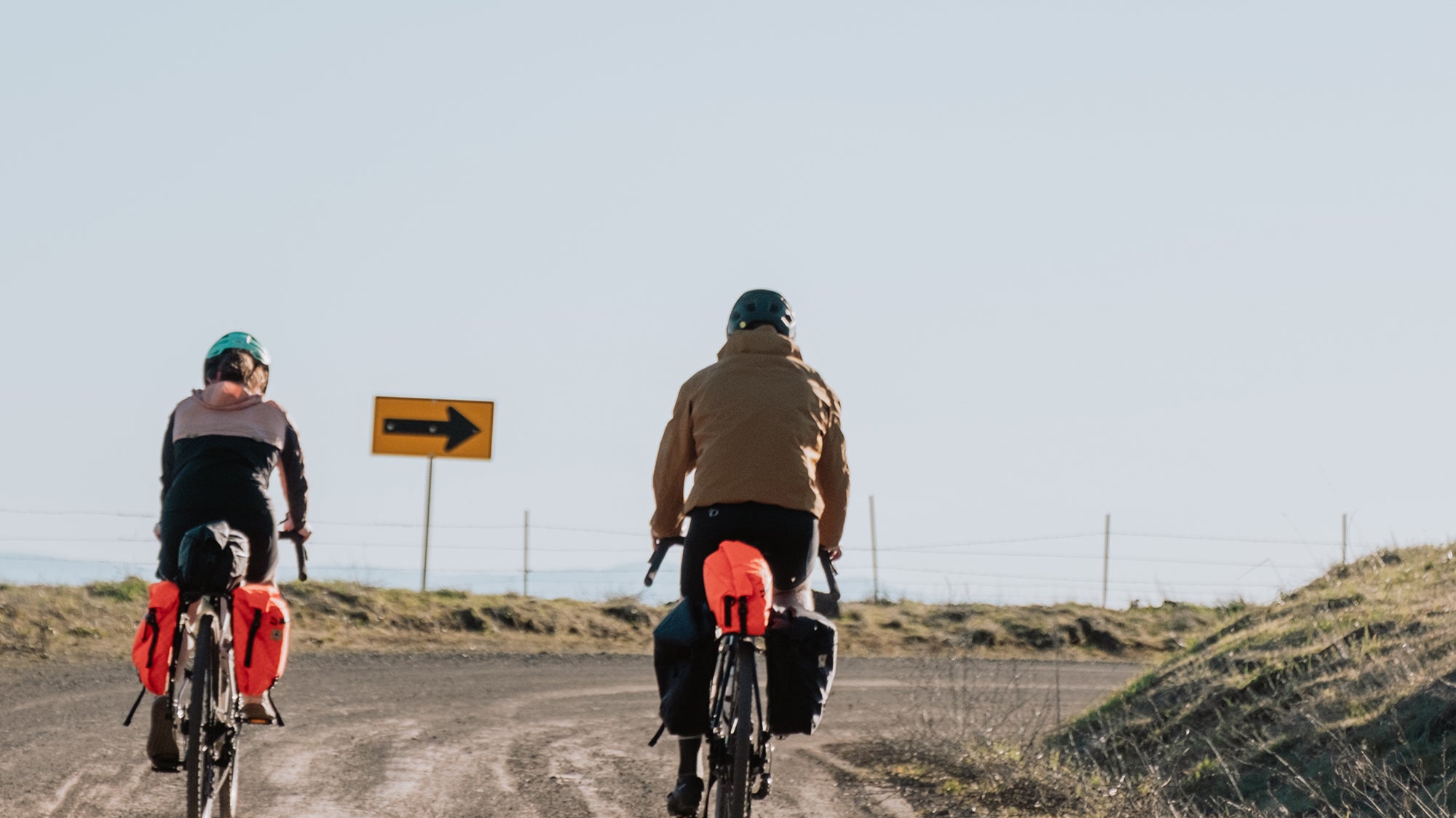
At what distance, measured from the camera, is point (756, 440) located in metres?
6.62

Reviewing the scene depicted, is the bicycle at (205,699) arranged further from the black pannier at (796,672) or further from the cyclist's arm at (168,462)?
the black pannier at (796,672)

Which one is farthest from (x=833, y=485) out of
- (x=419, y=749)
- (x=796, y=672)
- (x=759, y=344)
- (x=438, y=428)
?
(x=438, y=428)

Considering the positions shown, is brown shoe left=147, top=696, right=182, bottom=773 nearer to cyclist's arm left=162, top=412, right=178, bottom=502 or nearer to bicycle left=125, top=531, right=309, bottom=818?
bicycle left=125, top=531, right=309, bottom=818

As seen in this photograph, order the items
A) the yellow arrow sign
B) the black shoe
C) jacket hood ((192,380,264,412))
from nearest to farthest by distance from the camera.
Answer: the black shoe, jacket hood ((192,380,264,412)), the yellow arrow sign

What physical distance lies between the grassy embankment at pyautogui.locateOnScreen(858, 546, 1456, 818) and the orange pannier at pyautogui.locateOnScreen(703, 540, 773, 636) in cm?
231

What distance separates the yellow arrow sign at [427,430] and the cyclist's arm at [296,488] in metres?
15.7

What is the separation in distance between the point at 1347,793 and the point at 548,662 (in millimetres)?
10769

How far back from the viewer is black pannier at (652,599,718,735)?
21.6 feet

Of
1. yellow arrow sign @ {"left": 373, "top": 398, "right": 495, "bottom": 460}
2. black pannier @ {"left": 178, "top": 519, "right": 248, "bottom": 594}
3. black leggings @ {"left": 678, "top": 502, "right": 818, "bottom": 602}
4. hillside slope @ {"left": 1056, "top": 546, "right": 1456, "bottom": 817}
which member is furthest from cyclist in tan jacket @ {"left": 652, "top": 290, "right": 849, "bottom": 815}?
yellow arrow sign @ {"left": 373, "top": 398, "right": 495, "bottom": 460}

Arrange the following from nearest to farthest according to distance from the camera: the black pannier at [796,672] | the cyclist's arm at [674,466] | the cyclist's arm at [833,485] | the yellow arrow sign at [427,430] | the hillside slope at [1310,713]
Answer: the black pannier at [796,672], the cyclist's arm at [674,466], the cyclist's arm at [833,485], the hillside slope at [1310,713], the yellow arrow sign at [427,430]

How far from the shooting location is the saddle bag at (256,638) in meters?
7.35

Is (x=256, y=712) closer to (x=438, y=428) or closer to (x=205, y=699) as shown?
(x=205, y=699)

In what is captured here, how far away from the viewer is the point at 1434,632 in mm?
10094

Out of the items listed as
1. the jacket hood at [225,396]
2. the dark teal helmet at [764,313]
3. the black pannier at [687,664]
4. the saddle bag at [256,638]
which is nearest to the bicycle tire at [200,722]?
the saddle bag at [256,638]
